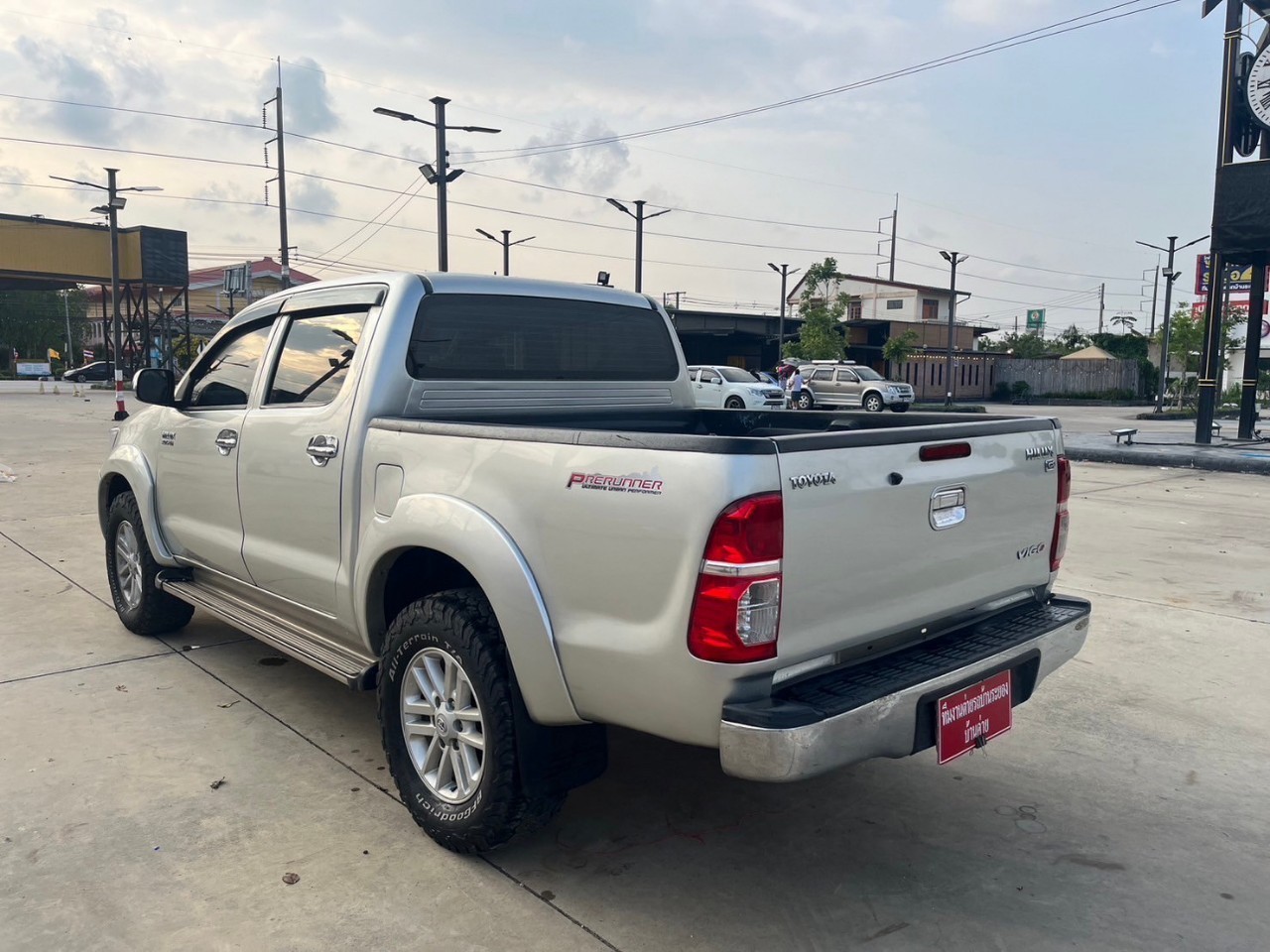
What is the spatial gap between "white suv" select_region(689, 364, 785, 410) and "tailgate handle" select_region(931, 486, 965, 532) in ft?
79.9

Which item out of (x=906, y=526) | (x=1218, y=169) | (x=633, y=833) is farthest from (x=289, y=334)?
(x=1218, y=169)

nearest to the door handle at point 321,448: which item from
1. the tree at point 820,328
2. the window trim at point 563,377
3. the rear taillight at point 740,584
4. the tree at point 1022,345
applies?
the window trim at point 563,377

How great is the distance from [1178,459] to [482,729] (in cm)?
1548

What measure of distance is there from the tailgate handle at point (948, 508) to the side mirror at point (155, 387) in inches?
146

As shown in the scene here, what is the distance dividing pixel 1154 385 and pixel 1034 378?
6.23m

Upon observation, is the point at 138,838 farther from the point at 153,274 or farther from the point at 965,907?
the point at 153,274

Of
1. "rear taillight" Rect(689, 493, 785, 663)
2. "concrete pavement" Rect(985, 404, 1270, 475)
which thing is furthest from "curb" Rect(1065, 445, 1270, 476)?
"rear taillight" Rect(689, 493, 785, 663)

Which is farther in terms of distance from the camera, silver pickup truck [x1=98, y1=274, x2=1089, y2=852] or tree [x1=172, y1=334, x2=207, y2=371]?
tree [x1=172, y1=334, x2=207, y2=371]

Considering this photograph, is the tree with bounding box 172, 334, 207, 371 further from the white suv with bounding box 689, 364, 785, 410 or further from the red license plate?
the red license plate

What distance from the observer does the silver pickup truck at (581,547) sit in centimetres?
253

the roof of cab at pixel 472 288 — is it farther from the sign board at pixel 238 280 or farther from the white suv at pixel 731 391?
the sign board at pixel 238 280

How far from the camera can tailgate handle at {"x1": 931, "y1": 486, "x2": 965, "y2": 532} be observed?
299cm

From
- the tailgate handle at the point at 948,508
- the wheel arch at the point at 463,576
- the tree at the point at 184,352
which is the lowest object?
the wheel arch at the point at 463,576

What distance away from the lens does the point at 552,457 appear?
9.25 feet
